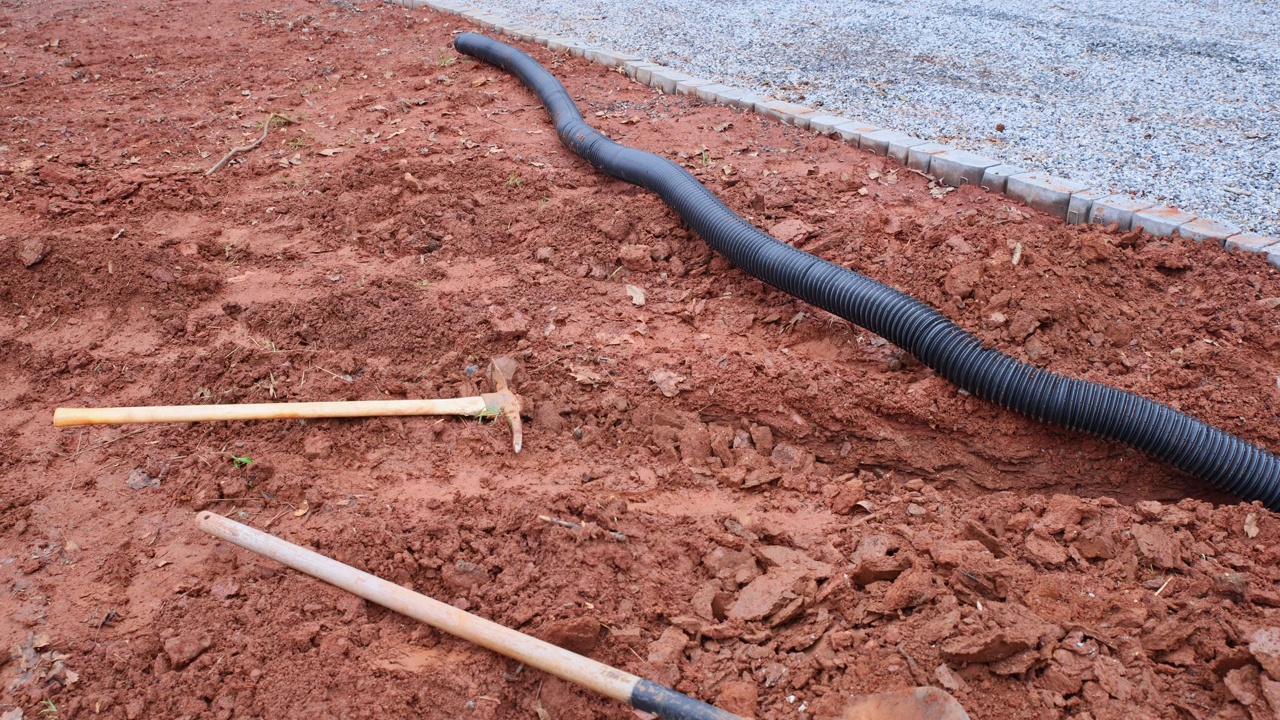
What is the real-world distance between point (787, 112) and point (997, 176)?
1.50 meters

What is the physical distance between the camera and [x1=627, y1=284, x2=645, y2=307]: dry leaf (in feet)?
12.5

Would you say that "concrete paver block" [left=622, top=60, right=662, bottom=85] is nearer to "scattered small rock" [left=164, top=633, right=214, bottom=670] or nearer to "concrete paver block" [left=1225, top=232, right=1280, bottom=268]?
"concrete paver block" [left=1225, top=232, right=1280, bottom=268]

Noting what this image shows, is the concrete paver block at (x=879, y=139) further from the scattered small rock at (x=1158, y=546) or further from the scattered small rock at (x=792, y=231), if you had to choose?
the scattered small rock at (x=1158, y=546)

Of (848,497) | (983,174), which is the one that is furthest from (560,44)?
(848,497)

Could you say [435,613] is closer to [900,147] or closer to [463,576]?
[463,576]

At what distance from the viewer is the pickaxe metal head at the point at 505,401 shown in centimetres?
301

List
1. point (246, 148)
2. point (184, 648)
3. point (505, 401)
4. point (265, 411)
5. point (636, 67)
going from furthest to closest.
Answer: point (636, 67), point (246, 148), point (505, 401), point (265, 411), point (184, 648)

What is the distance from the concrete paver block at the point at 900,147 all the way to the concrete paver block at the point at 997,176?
1.61ft

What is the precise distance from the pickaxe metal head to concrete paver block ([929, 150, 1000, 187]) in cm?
270

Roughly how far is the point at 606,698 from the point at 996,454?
1.84 meters

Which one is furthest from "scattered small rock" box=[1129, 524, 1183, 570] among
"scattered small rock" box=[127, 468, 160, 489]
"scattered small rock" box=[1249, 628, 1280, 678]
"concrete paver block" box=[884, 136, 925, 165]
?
"scattered small rock" box=[127, 468, 160, 489]

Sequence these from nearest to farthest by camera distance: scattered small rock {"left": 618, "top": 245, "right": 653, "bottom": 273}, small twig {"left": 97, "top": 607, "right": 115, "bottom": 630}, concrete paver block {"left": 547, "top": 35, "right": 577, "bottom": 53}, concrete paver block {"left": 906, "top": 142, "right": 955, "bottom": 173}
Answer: small twig {"left": 97, "top": 607, "right": 115, "bottom": 630}
scattered small rock {"left": 618, "top": 245, "right": 653, "bottom": 273}
concrete paver block {"left": 906, "top": 142, "right": 955, "bottom": 173}
concrete paver block {"left": 547, "top": 35, "right": 577, "bottom": 53}

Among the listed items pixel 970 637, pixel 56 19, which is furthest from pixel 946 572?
pixel 56 19

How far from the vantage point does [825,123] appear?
5.04 metres
